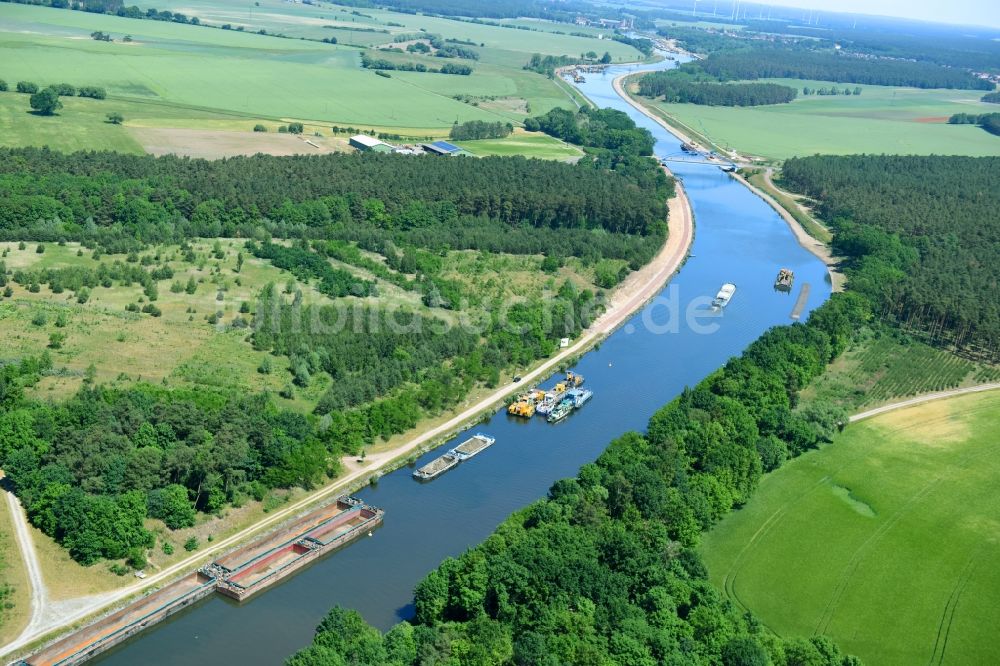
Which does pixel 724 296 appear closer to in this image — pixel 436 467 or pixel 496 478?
pixel 496 478

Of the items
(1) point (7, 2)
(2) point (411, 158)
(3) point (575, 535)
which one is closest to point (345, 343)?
(3) point (575, 535)

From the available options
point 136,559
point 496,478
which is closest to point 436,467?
point 496,478

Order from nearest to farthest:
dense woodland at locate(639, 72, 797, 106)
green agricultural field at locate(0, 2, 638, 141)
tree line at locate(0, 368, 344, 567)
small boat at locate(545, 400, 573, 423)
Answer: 1. tree line at locate(0, 368, 344, 567)
2. small boat at locate(545, 400, 573, 423)
3. green agricultural field at locate(0, 2, 638, 141)
4. dense woodland at locate(639, 72, 797, 106)

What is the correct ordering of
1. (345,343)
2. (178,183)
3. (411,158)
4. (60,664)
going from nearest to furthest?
1. (60,664)
2. (345,343)
3. (178,183)
4. (411,158)

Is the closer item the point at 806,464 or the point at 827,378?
the point at 806,464

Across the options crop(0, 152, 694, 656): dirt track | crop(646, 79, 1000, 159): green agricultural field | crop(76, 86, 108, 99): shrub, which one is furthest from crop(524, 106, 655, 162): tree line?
crop(76, 86, 108, 99): shrub

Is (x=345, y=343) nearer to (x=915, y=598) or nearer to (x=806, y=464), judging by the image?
(x=806, y=464)

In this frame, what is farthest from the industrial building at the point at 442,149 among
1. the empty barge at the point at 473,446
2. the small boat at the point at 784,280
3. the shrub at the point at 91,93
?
the empty barge at the point at 473,446

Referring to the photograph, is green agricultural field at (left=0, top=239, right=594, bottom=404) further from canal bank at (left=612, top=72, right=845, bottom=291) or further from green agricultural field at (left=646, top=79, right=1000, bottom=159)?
green agricultural field at (left=646, top=79, right=1000, bottom=159)
